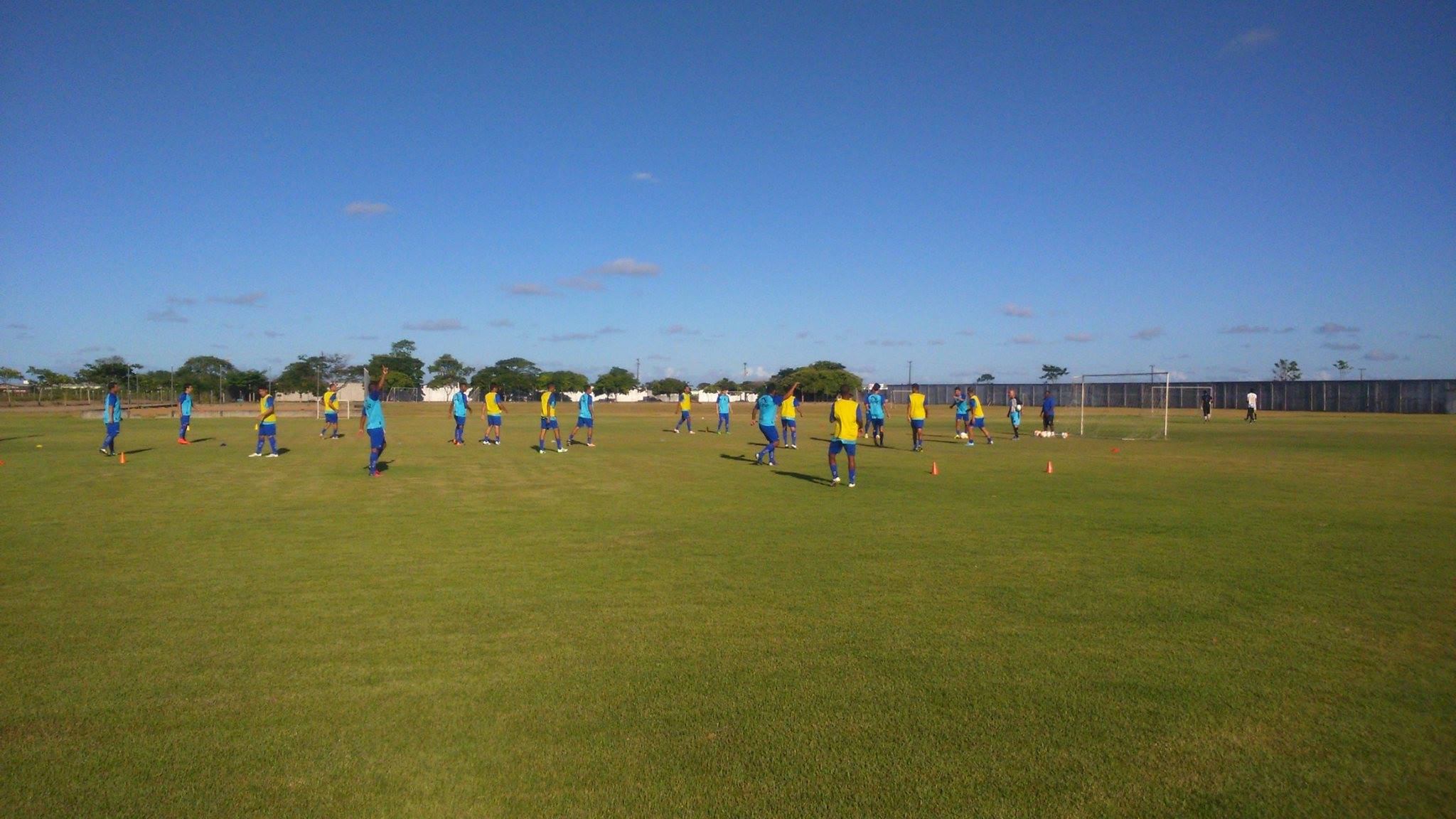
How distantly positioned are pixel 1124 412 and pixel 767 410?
138 feet

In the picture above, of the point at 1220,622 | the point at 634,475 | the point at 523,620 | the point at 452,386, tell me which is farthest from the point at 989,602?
the point at 452,386

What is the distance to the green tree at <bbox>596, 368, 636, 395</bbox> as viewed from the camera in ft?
447

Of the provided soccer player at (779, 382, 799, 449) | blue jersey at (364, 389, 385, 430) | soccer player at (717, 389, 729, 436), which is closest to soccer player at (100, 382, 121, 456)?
blue jersey at (364, 389, 385, 430)

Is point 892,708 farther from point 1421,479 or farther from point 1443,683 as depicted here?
point 1421,479

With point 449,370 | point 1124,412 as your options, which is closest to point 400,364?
point 449,370

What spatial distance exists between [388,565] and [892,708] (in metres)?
5.92

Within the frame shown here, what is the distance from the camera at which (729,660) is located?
18.6ft

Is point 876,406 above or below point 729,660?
above

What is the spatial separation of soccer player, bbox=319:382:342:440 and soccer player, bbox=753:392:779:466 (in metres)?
13.0

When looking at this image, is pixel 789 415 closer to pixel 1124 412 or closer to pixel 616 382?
pixel 1124 412

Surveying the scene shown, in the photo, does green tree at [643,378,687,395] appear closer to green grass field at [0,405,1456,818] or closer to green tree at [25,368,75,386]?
green tree at [25,368,75,386]

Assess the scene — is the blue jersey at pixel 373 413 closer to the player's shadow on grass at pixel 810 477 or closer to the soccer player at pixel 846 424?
the player's shadow on grass at pixel 810 477

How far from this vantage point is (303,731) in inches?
179

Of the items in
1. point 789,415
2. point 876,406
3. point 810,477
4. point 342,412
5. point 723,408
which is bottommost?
point 810,477
